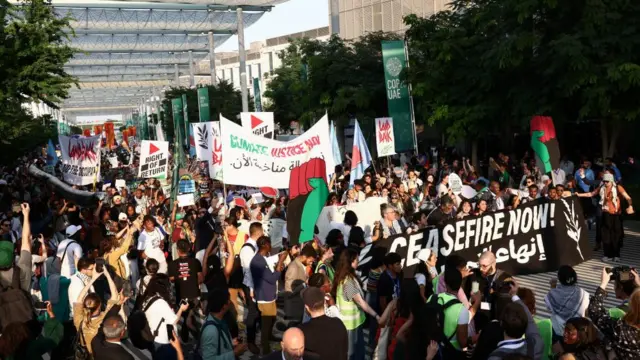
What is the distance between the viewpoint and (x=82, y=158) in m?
21.1

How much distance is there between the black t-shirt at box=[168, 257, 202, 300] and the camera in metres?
9.92

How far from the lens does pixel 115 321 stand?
20.6ft

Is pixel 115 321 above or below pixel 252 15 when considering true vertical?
below

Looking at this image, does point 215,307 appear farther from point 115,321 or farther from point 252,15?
point 252,15

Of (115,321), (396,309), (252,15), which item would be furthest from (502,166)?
(252,15)

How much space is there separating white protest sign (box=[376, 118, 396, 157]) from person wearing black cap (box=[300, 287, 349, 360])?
1410 centimetres

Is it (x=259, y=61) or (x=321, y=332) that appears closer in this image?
(x=321, y=332)

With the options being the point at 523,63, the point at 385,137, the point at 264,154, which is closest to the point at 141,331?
the point at 264,154

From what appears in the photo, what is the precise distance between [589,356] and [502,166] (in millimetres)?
13777

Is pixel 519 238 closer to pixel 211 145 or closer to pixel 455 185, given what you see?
pixel 455 185

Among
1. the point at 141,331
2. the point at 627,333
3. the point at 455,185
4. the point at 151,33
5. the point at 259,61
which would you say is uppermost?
the point at 259,61

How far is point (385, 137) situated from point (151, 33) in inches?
1898

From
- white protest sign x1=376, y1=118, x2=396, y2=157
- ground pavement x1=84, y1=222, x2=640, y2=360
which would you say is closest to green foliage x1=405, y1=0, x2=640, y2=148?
white protest sign x1=376, y1=118, x2=396, y2=157

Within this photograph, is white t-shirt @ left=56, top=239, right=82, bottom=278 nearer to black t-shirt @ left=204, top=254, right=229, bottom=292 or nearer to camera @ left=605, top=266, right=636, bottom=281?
black t-shirt @ left=204, top=254, right=229, bottom=292
